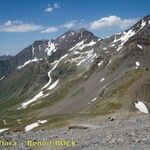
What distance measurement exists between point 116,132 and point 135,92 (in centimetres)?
9700

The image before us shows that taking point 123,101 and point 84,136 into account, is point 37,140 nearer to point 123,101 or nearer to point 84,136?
point 84,136

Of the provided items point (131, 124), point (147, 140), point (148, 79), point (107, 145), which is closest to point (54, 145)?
point (107, 145)

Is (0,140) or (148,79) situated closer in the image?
(0,140)

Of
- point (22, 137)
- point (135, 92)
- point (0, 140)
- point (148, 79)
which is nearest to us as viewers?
point (0, 140)

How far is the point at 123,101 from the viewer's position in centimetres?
13088

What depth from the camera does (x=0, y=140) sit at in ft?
152

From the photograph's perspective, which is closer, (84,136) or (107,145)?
(107,145)

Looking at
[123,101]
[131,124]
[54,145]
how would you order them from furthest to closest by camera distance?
[123,101] → [131,124] → [54,145]

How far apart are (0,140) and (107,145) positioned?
13866mm

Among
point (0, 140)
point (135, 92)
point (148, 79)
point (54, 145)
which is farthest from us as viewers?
point (148, 79)


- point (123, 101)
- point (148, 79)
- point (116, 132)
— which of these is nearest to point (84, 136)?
point (116, 132)

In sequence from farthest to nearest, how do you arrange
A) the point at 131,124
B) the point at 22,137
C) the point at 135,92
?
the point at 135,92
the point at 131,124
the point at 22,137

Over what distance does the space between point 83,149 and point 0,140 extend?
12.0m

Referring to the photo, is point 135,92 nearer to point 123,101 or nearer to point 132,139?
point 123,101
